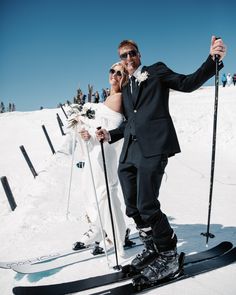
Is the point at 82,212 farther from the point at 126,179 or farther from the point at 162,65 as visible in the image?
the point at 162,65

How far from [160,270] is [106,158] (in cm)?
165

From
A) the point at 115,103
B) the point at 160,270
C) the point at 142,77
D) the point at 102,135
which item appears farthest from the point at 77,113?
the point at 160,270

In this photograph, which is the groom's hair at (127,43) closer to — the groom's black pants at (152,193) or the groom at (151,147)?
the groom at (151,147)

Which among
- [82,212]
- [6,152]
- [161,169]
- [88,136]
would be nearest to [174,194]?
[82,212]

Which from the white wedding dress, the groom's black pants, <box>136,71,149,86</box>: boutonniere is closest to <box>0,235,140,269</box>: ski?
the white wedding dress

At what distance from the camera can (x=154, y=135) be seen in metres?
3.03

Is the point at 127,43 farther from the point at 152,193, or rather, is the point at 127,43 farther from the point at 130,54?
the point at 152,193

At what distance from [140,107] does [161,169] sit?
0.70 m

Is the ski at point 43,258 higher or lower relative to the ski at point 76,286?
lower

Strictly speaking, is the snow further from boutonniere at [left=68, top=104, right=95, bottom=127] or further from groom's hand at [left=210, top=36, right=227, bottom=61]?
groom's hand at [left=210, top=36, right=227, bottom=61]

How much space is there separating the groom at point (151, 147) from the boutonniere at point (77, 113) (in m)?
1.04

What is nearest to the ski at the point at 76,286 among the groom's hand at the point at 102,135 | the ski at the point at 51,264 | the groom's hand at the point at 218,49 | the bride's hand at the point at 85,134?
the ski at the point at 51,264

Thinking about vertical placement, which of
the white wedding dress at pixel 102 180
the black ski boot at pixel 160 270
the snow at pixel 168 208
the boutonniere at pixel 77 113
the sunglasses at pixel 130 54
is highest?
the sunglasses at pixel 130 54

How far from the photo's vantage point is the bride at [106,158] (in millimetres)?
3992
